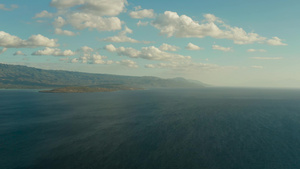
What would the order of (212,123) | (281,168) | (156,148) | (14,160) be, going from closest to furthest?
(281,168) < (14,160) < (156,148) < (212,123)

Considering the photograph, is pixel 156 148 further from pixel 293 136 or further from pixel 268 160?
pixel 293 136

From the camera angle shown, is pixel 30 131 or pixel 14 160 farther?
pixel 30 131

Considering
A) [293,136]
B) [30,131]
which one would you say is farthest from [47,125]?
[293,136]

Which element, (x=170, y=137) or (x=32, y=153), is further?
(x=170, y=137)

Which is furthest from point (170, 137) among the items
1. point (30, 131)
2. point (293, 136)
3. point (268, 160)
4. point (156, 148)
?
point (30, 131)

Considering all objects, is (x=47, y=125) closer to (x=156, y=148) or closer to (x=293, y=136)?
(x=156, y=148)

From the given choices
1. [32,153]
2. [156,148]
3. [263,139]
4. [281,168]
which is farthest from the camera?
[263,139]

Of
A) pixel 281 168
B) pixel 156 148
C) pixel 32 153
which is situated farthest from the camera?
pixel 156 148

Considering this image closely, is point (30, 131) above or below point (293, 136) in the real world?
below

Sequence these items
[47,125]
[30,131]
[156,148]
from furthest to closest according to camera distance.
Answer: [47,125] → [30,131] → [156,148]
